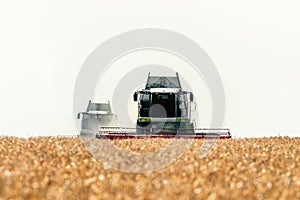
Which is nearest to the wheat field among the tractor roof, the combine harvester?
the combine harvester

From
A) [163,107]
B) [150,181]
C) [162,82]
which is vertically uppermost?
[162,82]

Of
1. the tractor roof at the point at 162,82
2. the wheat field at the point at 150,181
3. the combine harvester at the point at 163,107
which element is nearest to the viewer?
the wheat field at the point at 150,181

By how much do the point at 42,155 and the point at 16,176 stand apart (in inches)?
187

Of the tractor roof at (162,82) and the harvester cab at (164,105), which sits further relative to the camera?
the tractor roof at (162,82)

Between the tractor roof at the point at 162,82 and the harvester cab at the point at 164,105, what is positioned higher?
the tractor roof at the point at 162,82

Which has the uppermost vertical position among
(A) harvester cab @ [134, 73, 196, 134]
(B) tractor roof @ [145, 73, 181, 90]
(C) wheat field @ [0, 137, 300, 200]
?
(B) tractor roof @ [145, 73, 181, 90]

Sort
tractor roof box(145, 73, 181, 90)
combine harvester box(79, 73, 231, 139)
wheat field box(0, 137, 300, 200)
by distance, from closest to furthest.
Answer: wheat field box(0, 137, 300, 200), combine harvester box(79, 73, 231, 139), tractor roof box(145, 73, 181, 90)

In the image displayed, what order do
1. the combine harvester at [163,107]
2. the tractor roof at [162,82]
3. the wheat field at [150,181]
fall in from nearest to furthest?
the wheat field at [150,181] < the combine harvester at [163,107] < the tractor roof at [162,82]

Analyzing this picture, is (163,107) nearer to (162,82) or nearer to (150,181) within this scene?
(162,82)

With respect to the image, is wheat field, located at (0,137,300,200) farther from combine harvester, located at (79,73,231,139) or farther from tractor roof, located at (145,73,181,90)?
tractor roof, located at (145,73,181,90)

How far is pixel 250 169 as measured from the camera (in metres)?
11.8

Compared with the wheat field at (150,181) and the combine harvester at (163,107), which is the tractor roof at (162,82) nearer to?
the combine harvester at (163,107)

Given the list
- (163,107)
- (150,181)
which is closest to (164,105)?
(163,107)

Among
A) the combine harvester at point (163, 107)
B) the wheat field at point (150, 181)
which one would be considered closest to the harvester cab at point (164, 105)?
the combine harvester at point (163, 107)
